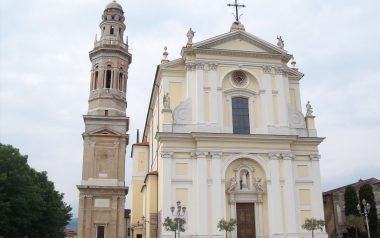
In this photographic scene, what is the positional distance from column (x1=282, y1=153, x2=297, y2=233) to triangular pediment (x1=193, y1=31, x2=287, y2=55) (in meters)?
7.78

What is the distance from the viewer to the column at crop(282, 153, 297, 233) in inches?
1050

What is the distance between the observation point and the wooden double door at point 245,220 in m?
27.0

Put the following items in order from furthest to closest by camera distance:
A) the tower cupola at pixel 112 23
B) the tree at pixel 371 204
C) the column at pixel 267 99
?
the tower cupola at pixel 112 23 → the tree at pixel 371 204 → the column at pixel 267 99

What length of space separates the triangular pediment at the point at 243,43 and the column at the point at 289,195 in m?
7.78

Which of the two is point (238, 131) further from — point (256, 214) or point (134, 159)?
point (134, 159)

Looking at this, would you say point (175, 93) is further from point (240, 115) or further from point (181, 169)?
point (181, 169)

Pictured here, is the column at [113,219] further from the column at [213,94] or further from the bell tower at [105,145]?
the column at [213,94]

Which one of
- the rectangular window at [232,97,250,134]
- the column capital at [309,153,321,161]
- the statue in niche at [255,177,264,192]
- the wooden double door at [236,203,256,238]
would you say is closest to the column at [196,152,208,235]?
the wooden double door at [236,203,256,238]

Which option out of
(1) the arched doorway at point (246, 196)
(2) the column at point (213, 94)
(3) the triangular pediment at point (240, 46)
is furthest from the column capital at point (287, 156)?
(3) the triangular pediment at point (240, 46)

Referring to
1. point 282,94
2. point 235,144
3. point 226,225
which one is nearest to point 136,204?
point 235,144

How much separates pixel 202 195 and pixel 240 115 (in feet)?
21.4

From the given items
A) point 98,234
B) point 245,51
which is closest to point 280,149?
point 245,51

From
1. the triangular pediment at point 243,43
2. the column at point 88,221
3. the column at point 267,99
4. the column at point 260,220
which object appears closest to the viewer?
the column at point 260,220

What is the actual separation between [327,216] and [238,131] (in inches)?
728
